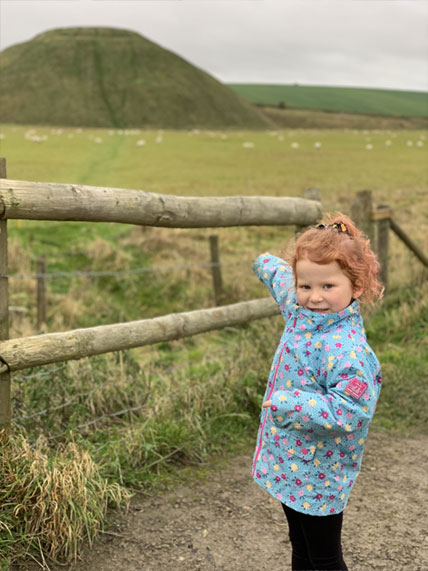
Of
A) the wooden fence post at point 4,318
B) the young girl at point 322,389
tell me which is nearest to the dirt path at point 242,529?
the wooden fence post at point 4,318

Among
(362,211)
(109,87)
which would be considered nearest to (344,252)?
(362,211)

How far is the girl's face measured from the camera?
6.64ft

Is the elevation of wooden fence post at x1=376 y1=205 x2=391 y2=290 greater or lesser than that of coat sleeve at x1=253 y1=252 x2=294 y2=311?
lesser

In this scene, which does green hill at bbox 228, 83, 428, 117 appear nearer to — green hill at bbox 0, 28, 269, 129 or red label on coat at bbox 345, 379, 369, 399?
green hill at bbox 0, 28, 269, 129

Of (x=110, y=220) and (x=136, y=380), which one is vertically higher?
(x=110, y=220)

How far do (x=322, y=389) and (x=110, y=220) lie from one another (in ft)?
5.38

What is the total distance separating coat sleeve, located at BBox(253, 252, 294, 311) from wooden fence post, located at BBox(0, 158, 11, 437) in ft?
3.80

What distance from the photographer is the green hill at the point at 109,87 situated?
355 ft

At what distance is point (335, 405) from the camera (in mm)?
1893

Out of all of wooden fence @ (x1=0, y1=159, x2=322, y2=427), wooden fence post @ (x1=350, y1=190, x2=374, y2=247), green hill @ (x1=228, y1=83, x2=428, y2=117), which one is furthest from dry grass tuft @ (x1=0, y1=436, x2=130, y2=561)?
green hill @ (x1=228, y1=83, x2=428, y2=117)

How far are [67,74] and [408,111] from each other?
63690 mm

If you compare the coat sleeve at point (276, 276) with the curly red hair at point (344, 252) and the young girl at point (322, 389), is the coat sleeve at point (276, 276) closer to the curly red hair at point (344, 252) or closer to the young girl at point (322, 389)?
the young girl at point (322, 389)

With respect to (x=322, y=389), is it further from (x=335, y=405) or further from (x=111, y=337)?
(x=111, y=337)

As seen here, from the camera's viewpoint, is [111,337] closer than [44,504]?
No
